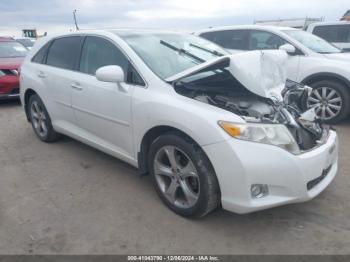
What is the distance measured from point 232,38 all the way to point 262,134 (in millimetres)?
4845

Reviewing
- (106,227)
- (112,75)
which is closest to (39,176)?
(106,227)

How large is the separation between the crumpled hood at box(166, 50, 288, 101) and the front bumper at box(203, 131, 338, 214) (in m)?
0.64

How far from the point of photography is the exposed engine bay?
2.71 meters

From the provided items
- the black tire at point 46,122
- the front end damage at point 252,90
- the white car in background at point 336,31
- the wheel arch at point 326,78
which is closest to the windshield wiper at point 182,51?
the front end damage at point 252,90

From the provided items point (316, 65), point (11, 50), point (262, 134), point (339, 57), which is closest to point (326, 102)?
point (316, 65)

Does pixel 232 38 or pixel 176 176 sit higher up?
pixel 232 38

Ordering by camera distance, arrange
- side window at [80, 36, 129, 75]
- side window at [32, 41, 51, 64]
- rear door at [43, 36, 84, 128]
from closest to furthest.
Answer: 1. side window at [80, 36, 129, 75]
2. rear door at [43, 36, 84, 128]
3. side window at [32, 41, 51, 64]

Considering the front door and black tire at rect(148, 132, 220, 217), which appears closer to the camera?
black tire at rect(148, 132, 220, 217)

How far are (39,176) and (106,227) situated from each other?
146 cm

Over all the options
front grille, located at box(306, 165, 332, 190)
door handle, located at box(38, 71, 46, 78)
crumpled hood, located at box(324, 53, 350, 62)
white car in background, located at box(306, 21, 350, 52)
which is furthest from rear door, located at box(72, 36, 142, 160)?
white car in background, located at box(306, 21, 350, 52)

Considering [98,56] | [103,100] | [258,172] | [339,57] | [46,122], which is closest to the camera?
[258,172]

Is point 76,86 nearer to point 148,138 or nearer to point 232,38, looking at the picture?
point 148,138

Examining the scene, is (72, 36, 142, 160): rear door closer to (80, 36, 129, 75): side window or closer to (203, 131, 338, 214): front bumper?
(80, 36, 129, 75): side window

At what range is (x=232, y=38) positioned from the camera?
6.80 metres
